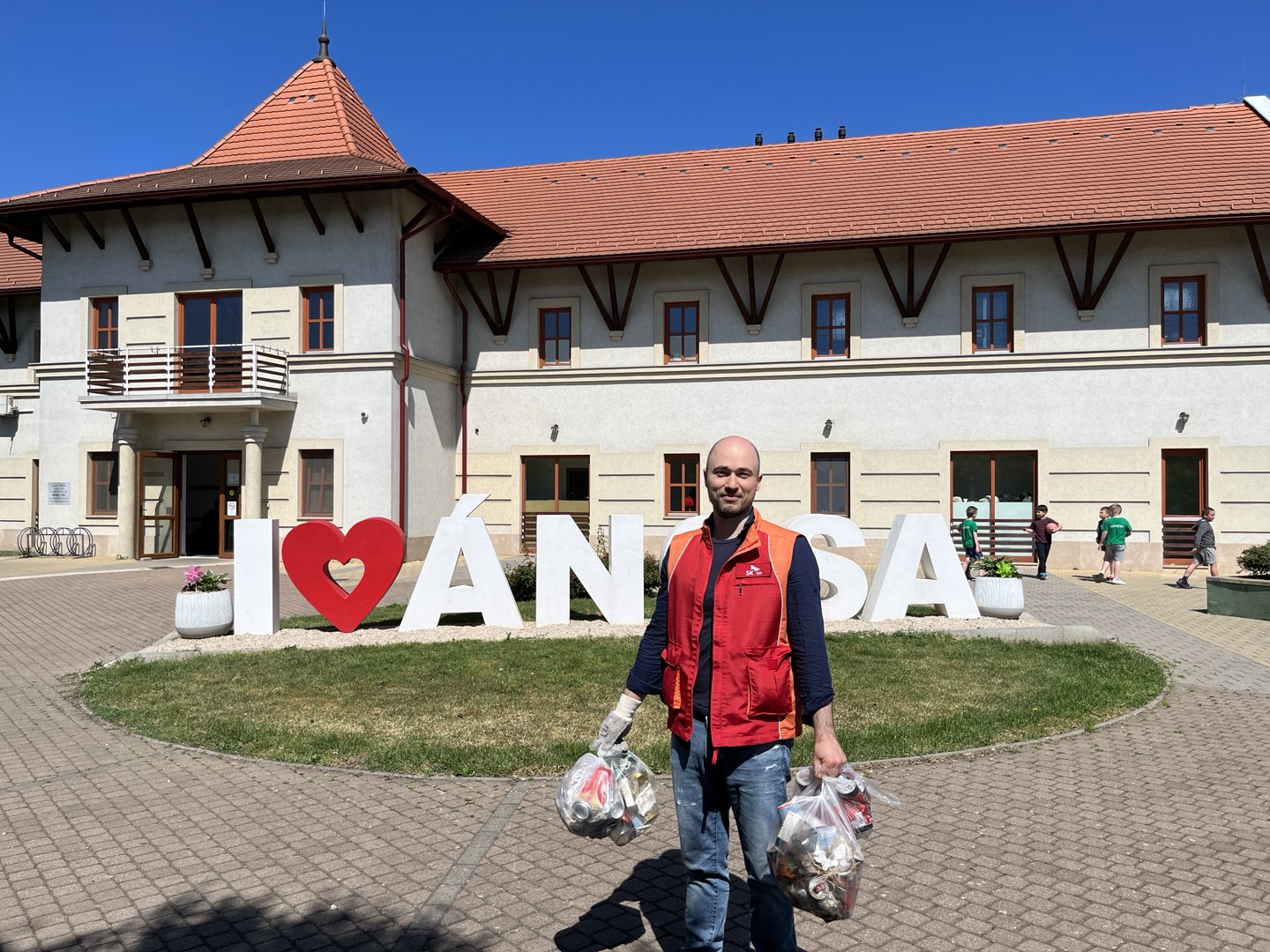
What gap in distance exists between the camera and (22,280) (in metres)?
27.3

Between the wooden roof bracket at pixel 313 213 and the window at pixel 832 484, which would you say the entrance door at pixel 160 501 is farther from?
the window at pixel 832 484

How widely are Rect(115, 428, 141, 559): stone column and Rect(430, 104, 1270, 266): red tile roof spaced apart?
28.9 ft

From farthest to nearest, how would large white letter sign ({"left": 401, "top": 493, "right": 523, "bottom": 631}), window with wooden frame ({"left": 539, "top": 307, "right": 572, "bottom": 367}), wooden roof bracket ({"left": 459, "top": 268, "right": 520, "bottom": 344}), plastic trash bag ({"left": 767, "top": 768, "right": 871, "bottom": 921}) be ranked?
wooden roof bracket ({"left": 459, "top": 268, "right": 520, "bottom": 344}) → window with wooden frame ({"left": 539, "top": 307, "right": 572, "bottom": 367}) → large white letter sign ({"left": 401, "top": 493, "right": 523, "bottom": 631}) → plastic trash bag ({"left": 767, "top": 768, "right": 871, "bottom": 921})

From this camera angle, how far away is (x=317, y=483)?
73.0 feet

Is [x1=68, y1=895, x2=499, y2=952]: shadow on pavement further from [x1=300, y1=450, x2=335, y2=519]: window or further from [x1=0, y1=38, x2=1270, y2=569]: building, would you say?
[x1=300, y1=450, x2=335, y2=519]: window

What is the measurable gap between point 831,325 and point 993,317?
366cm

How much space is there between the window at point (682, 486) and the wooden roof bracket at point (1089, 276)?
9.23m

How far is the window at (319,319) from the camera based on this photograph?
22250 millimetres

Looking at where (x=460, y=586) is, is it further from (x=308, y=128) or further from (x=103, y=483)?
(x=308, y=128)

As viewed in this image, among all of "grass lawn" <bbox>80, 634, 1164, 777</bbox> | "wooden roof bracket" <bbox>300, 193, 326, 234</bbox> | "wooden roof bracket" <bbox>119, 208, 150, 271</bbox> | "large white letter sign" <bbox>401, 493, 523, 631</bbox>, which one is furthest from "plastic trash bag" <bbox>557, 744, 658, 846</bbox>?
"wooden roof bracket" <bbox>119, 208, 150, 271</bbox>

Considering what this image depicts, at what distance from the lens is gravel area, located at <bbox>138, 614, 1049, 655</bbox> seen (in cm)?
1128

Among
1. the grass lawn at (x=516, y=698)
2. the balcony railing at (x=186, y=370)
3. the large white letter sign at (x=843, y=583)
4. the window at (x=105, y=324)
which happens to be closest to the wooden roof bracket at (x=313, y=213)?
the balcony railing at (x=186, y=370)

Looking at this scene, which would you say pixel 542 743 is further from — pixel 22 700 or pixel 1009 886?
pixel 22 700

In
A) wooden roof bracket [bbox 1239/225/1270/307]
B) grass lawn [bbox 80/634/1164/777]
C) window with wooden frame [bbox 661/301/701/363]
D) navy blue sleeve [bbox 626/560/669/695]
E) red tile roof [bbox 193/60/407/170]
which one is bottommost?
grass lawn [bbox 80/634/1164/777]
